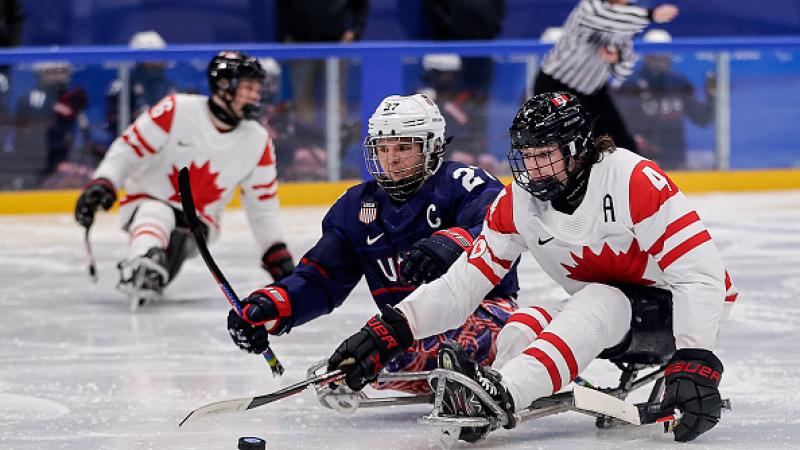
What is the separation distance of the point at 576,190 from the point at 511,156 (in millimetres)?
158

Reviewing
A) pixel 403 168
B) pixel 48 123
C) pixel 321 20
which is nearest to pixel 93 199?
pixel 403 168

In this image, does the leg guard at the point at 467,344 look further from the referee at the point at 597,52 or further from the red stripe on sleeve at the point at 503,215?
the referee at the point at 597,52

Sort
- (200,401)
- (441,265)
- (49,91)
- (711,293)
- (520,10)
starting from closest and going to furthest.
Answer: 1. (711,293)
2. (441,265)
3. (200,401)
4. (49,91)
5. (520,10)

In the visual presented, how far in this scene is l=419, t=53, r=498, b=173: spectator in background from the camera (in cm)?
830

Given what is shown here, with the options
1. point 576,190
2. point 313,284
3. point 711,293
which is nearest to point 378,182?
point 313,284

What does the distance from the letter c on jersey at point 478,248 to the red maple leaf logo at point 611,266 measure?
179 millimetres

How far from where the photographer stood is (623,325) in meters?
3.32

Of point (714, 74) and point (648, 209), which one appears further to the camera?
point (714, 74)

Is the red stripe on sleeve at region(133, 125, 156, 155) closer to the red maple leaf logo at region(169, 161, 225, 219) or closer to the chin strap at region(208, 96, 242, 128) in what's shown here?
the red maple leaf logo at region(169, 161, 225, 219)

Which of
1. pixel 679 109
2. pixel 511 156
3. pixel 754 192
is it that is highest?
pixel 511 156

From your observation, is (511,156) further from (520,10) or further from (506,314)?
(520,10)

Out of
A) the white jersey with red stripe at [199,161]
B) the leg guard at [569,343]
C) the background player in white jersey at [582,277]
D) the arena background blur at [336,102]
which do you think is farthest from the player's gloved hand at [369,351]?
the arena background blur at [336,102]

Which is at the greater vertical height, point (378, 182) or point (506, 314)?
point (378, 182)

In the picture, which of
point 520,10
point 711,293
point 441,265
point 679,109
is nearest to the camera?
point 711,293
